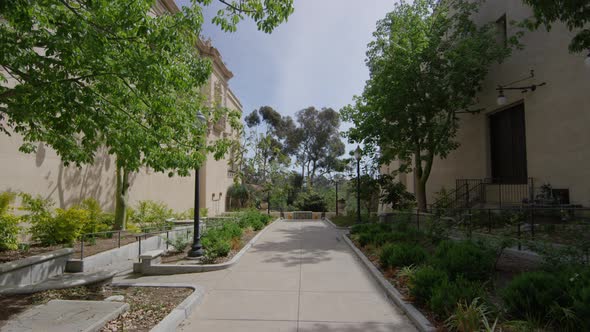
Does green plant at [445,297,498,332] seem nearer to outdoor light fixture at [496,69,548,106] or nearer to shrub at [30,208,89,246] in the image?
shrub at [30,208,89,246]

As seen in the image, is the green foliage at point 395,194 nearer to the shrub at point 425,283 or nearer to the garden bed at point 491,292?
the garden bed at point 491,292

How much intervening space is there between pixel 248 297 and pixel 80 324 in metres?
2.54

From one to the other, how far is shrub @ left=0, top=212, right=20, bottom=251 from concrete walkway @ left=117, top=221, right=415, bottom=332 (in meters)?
2.45

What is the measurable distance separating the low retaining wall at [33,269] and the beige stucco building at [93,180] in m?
3.06

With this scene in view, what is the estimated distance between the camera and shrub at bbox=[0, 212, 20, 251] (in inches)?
278

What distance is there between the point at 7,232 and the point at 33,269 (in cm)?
141

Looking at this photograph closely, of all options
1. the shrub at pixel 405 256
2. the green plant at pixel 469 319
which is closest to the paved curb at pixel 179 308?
→ the green plant at pixel 469 319

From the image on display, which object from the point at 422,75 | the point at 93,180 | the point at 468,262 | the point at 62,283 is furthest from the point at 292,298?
the point at 422,75

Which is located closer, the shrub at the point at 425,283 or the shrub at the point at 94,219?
→ the shrub at the point at 425,283

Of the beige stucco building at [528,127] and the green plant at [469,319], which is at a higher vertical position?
the beige stucco building at [528,127]

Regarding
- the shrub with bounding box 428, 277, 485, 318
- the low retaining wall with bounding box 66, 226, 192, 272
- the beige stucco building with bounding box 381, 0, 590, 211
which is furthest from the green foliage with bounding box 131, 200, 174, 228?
the beige stucco building with bounding box 381, 0, 590, 211

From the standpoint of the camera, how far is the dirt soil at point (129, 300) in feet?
14.8

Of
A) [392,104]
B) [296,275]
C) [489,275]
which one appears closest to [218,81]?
[392,104]

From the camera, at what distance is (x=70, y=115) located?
5211 millimetres
